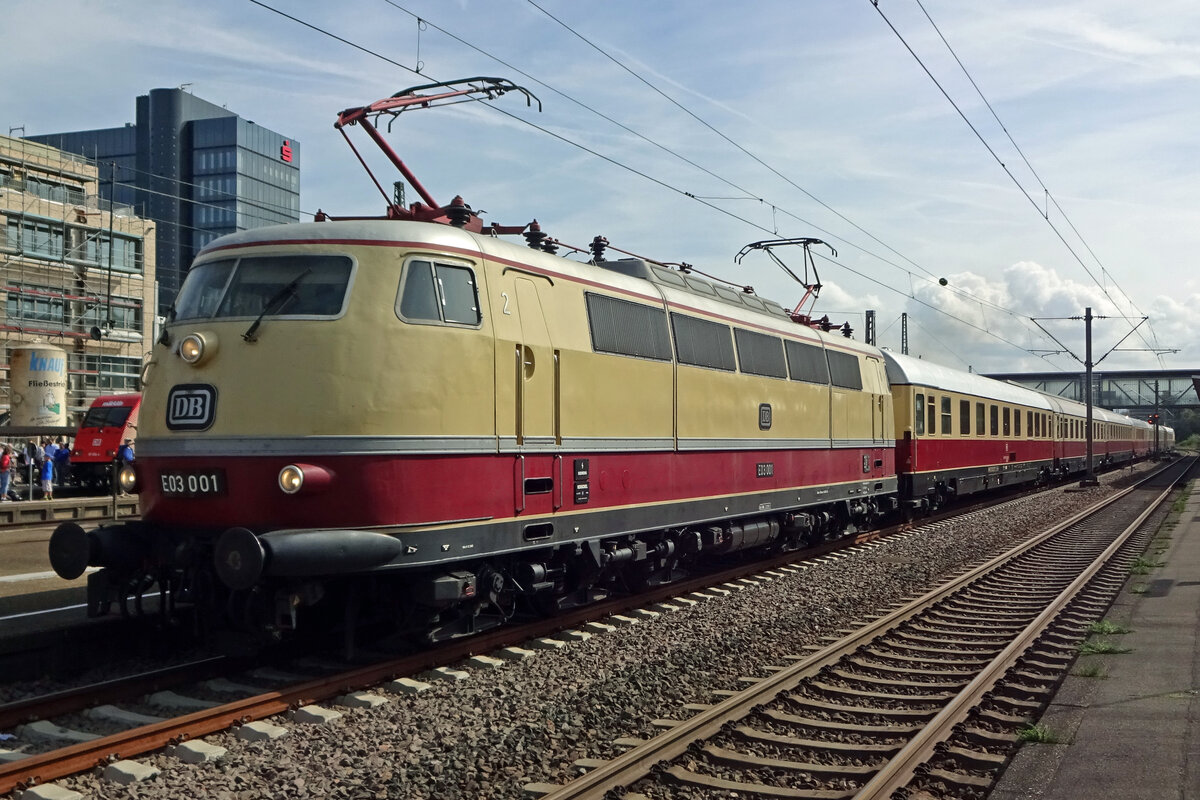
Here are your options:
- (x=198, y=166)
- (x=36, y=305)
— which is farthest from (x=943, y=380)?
(x=198, y=166)

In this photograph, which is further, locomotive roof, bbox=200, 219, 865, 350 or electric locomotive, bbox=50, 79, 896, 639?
locomotive roof, bbox=200, 219, 865, 350

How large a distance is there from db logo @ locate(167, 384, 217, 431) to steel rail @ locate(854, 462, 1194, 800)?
5568 millimetres

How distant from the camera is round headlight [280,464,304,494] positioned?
7.68 meters

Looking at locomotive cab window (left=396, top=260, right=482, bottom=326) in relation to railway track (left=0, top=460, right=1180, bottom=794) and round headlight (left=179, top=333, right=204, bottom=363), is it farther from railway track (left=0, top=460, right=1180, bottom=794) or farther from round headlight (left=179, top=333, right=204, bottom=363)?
railway track (left=0, top=460, right=1180, bottom=794)

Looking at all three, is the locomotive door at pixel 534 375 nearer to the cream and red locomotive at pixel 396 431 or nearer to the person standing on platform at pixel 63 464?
the cream and red locomotive at pixel 396 431

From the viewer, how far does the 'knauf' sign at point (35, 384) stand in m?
30.2

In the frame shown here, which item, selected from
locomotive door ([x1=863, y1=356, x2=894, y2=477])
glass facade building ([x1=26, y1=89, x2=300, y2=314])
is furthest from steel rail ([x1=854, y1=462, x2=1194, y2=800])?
glass facade building ([x1=26, y1=89, x2=300, y2=314])

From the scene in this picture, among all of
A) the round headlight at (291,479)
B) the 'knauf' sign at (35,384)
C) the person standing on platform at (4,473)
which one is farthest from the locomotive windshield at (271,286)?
the 'knauf' sign at (35,384)

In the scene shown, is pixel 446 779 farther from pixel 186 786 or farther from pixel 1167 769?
pixel 1167 769

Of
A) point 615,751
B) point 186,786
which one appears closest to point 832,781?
point 615,751

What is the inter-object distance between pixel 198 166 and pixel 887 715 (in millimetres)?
90305

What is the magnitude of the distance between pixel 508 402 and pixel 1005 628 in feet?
18.6

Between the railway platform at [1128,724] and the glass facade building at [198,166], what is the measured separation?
266 feet

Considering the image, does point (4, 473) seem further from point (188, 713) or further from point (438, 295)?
point (438, 295)
